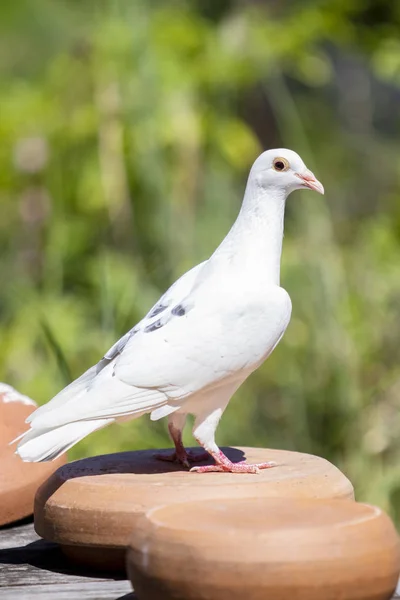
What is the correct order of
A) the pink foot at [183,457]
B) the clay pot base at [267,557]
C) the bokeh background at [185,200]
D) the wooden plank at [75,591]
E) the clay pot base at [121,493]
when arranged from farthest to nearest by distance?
the bokeh background at [185,200] → the pink foot at [183,457] → the clay pot base at [121,493] → the wooden plank at [75,591] → the clay pot base at [267,557]

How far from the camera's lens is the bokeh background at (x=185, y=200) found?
3.53 meters

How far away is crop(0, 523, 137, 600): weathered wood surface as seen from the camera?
1.63 m

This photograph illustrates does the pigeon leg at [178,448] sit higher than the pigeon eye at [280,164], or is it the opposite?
the pigeon eye at [280,164]

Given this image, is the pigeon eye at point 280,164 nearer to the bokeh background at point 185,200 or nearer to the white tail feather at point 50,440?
the white tail feather at point 50,440

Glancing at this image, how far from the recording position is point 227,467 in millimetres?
1942

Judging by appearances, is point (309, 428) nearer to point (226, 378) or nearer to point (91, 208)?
point (226, 378)

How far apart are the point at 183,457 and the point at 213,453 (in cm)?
9

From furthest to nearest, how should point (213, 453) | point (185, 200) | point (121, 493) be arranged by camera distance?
point (185, 200), point (213, 453), point (121, 493)

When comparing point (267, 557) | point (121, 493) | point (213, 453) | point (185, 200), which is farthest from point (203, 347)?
point (185, 200)

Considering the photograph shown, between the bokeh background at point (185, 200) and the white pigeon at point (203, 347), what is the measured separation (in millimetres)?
847

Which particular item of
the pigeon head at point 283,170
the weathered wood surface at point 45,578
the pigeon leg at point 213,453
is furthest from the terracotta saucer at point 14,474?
the pigeon head at point 283,170

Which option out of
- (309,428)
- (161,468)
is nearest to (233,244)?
(161,468)

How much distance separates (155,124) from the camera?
446cm

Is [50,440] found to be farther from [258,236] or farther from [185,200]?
[185,200]
